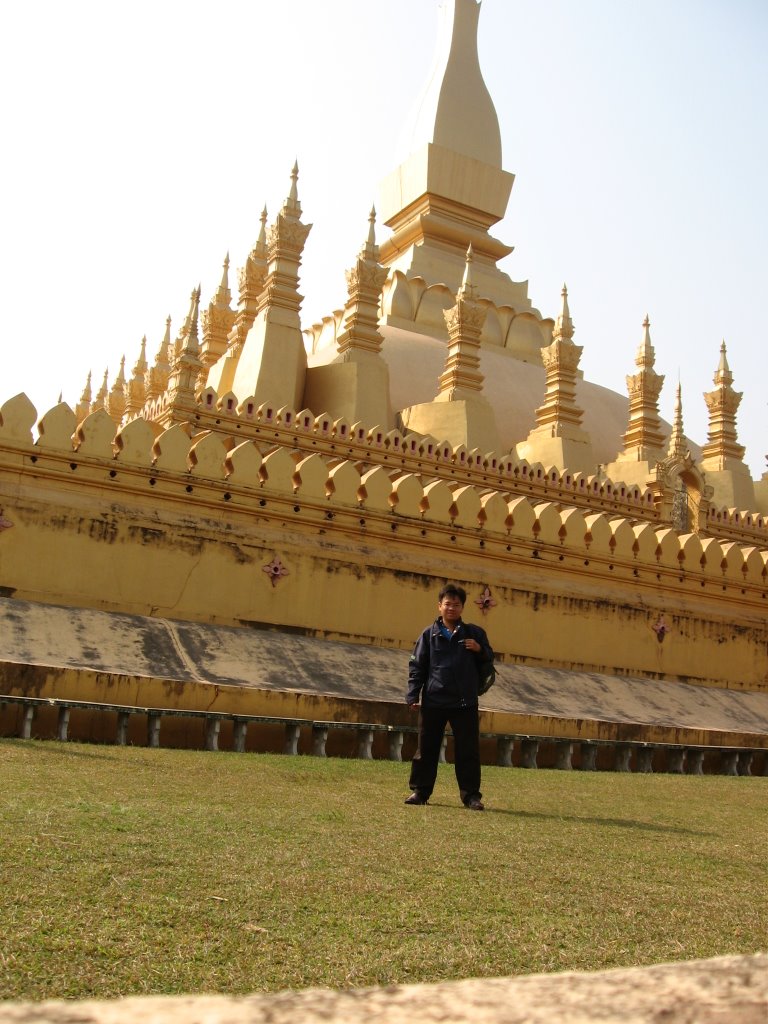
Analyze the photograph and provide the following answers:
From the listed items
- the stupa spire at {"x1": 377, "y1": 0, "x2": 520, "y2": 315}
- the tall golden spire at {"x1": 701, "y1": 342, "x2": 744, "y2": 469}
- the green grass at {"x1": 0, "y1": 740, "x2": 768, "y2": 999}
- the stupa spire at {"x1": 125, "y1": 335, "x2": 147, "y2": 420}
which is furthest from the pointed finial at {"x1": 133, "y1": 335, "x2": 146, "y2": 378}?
→ the green grass at {"x1": 0, "y1": 740, "x2": 768, "y2": 999}

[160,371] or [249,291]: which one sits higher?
[249,291]

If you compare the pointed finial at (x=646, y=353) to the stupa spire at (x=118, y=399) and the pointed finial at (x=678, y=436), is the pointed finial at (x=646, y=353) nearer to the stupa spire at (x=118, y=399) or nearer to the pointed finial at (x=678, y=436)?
the pointed finial at (x=678, y=436)

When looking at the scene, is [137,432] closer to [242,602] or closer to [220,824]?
[242,602]

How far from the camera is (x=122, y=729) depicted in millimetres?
6574

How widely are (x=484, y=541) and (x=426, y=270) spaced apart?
14.8 m

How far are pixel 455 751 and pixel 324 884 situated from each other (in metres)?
2.44

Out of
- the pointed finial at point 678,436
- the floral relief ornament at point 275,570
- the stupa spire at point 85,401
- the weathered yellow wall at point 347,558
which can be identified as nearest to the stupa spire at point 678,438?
the pointed finial at point 678,436

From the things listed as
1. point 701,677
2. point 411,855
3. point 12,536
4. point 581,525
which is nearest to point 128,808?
point 411,855

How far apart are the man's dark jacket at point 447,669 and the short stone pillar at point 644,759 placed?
10.8ft

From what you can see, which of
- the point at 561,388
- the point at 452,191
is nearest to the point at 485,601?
the point at 561,388

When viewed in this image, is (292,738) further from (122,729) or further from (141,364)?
(141,364)

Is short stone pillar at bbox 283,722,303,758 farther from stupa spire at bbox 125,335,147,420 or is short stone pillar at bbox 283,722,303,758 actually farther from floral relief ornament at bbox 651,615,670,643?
stupa spire at bbox 125,335,147,420

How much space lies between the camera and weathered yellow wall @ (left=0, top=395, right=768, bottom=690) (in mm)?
8586

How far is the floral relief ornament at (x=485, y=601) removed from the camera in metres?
10.1
